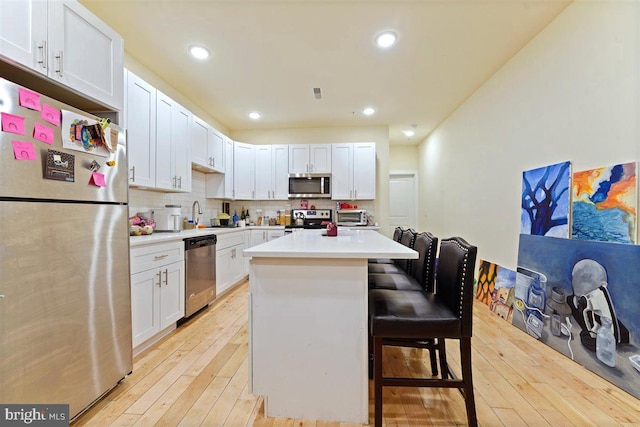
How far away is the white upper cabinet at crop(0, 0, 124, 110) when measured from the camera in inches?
47.7

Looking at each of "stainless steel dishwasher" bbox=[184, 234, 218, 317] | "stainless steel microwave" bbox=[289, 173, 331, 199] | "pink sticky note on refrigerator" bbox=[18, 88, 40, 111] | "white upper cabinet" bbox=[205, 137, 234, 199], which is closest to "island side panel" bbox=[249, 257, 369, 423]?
"pink sticky note on refrigerator" bbox=[18, 88, 40, 111]

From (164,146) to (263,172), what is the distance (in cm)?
208

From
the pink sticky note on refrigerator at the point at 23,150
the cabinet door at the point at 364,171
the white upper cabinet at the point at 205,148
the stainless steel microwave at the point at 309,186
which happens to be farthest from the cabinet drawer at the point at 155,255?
the cabinet door at the point at 364,171

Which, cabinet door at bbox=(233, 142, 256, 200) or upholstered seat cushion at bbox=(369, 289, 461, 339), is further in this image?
cabinet door at bbox=(233, 142, 256, 200)

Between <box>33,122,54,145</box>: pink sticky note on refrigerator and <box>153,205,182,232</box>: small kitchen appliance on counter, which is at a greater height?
<box>33,122,54,145</box>: pink sticky note on refrigerator

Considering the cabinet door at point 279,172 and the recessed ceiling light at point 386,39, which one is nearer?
the recessed ceiling light at point 386,39

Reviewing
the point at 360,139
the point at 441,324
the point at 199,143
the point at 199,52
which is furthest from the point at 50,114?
the point at 360,139

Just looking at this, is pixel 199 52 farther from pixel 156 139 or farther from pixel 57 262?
pixel 57 262

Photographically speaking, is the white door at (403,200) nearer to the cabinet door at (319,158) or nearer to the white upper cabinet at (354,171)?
the white upper cabinet at (354,171)

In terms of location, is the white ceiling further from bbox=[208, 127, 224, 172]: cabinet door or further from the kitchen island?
the kitchen island

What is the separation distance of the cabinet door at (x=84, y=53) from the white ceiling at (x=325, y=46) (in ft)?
2.15

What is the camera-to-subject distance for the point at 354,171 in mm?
4570

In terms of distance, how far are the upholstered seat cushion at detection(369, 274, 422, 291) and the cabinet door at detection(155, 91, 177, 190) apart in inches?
89.1

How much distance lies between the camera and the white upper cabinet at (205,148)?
3355 mm
